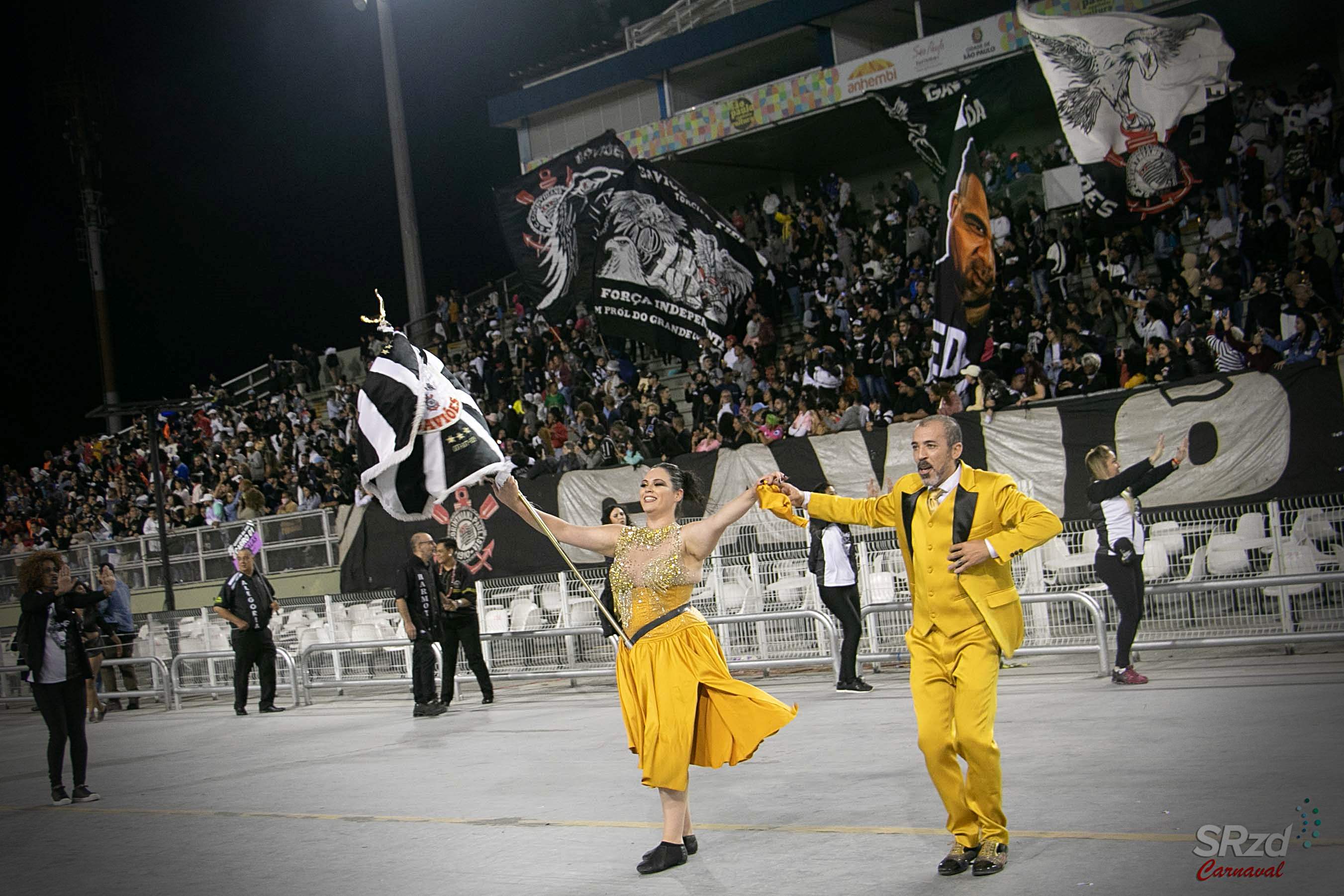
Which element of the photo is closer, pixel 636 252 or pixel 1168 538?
pixel 1168 538

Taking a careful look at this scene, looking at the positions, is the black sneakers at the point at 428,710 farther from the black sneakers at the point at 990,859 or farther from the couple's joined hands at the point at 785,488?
the black sneakers at the point at 990,859

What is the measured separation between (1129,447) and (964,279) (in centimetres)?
299

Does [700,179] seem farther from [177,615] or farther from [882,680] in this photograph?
[882,680]

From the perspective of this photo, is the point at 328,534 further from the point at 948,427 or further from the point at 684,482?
the point at 948,427

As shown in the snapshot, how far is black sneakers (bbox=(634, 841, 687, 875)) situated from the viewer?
5.51 meters

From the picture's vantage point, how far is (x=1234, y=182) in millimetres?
16734

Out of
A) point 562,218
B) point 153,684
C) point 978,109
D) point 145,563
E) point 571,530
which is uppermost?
point 562,218

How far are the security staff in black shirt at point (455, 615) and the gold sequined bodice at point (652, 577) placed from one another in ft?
23.6

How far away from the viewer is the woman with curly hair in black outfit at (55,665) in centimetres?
921

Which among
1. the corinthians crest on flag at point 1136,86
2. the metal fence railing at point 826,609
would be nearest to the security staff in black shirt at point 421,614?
the metal fence railing at point 826,609

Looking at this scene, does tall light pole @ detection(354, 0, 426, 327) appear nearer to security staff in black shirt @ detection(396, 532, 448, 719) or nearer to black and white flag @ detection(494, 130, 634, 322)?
black and white flag @ detection(494, 130, 634, 322)

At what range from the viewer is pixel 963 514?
207 inches

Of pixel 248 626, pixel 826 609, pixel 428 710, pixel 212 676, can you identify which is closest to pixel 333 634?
pixel 248 626

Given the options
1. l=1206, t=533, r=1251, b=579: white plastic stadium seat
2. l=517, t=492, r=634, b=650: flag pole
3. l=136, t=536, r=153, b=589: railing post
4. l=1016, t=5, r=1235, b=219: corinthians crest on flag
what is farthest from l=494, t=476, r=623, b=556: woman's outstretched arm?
l=136, t=536, r=153, b=589: railing post
